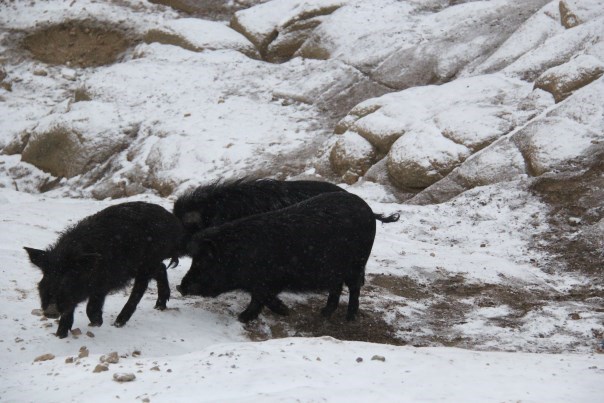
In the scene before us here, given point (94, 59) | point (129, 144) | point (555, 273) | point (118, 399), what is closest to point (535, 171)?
point (555, 273)

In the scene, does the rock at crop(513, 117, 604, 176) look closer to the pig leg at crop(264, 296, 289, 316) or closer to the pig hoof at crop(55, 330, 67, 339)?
the pig leg at crop(264, 296, 289, 316)

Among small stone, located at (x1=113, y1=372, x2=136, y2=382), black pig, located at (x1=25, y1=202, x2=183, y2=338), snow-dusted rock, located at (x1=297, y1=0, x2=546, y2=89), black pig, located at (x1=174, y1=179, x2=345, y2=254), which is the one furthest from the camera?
snow-dusted rock, located at (x1=297, y1=0, x2=546, y2=89)

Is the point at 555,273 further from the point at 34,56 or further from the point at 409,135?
the point at 34,56

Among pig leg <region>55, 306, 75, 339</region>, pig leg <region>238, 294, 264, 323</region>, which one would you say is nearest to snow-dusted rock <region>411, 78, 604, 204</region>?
pig leg <region>238, 294, 264, 323</region>

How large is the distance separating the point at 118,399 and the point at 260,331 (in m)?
2.70

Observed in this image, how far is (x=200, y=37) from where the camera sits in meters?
20.0

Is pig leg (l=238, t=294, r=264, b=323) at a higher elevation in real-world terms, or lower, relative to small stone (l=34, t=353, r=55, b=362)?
lower

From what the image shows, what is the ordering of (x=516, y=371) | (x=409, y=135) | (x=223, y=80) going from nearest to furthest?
(x=516, y=371) < (x=409, y=135) < (x=223, y=80)

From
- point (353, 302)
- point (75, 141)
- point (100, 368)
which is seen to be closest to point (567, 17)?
point (353, 302)

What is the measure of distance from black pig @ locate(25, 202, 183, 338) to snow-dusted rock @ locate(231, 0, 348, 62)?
541 inches

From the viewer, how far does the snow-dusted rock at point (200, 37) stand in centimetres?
1978

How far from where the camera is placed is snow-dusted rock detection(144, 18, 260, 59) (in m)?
19.8

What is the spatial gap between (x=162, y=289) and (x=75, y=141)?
400 inches

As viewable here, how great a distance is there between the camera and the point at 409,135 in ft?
41.3
